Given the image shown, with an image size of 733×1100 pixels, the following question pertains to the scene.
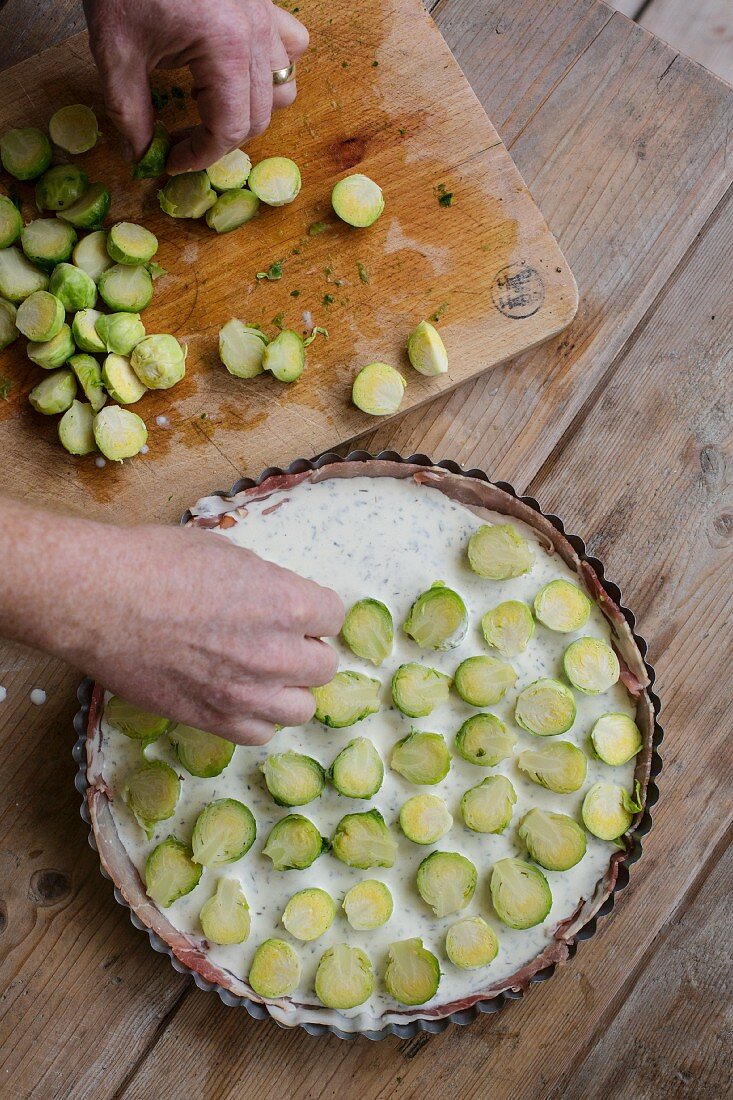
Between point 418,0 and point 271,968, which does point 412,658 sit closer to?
point 271,968

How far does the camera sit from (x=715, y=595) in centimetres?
248

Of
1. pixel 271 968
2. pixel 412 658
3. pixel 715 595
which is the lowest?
pixel 271 968

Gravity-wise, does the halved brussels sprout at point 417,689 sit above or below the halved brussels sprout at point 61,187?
below

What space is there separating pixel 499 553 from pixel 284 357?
734 mm

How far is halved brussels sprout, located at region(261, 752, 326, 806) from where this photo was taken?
212cm

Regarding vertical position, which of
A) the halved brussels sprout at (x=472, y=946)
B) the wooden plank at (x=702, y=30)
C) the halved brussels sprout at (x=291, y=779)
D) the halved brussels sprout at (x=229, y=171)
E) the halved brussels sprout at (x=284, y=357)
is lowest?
the halved brussels sprout at (x=472, y=946)

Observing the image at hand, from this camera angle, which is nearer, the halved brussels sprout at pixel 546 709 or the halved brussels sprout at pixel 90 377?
the halved brussels sprout at pixel 546 709

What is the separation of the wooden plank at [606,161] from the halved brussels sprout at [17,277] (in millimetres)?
1295

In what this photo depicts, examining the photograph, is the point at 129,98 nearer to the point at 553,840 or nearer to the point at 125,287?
the point at 125,287

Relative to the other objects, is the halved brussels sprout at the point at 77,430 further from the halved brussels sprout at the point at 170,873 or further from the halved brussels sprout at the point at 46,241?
the halved brussels sprout at the point at 170,873

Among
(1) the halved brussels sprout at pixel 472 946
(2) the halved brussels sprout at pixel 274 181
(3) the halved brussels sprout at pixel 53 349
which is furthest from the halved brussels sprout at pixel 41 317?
→ (1) the halved brussels sprout at pixel 472 946

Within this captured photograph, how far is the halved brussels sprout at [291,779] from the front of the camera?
6.95 feet

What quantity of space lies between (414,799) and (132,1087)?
1.08 metres

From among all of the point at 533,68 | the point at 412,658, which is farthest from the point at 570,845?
the point at 533,68
